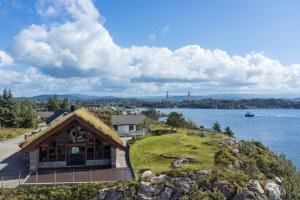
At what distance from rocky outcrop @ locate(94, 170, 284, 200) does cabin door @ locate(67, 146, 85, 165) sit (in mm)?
6573

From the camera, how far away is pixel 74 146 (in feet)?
103

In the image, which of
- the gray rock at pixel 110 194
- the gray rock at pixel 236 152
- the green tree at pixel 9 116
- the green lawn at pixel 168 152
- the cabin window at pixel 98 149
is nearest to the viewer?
the gray rock at pixel 110 194

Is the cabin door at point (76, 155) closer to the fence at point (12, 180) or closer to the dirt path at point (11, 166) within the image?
the dirt path at point (11, 166)

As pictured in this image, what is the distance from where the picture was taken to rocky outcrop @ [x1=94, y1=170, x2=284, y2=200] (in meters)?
25.3

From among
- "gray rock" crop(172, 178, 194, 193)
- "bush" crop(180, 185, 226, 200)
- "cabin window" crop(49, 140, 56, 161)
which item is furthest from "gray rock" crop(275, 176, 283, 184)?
"cabin window" crop(49, 140, 56, 161)

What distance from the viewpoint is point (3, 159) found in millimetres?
36156

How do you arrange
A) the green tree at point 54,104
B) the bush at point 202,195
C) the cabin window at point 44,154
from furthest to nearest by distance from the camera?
the green tree at point 54,104 < the cabin window at point 44,154 < the bush at point 202,195

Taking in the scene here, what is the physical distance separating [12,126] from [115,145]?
149 feet

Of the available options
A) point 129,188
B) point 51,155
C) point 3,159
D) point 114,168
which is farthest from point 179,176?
point 3,159

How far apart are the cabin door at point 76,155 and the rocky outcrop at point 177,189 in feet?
21.6

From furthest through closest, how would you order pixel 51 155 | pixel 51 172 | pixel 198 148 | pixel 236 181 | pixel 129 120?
pixel 129 120 → pixel 198 148 → pixel 51 155 → pixel 51 172 → pixel 236 181

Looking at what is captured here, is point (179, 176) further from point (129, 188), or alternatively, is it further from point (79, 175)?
point (79, 175)

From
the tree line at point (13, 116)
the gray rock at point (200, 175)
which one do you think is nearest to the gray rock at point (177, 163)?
the gray rock at point (200, 175)

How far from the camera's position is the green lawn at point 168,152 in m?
30.6
